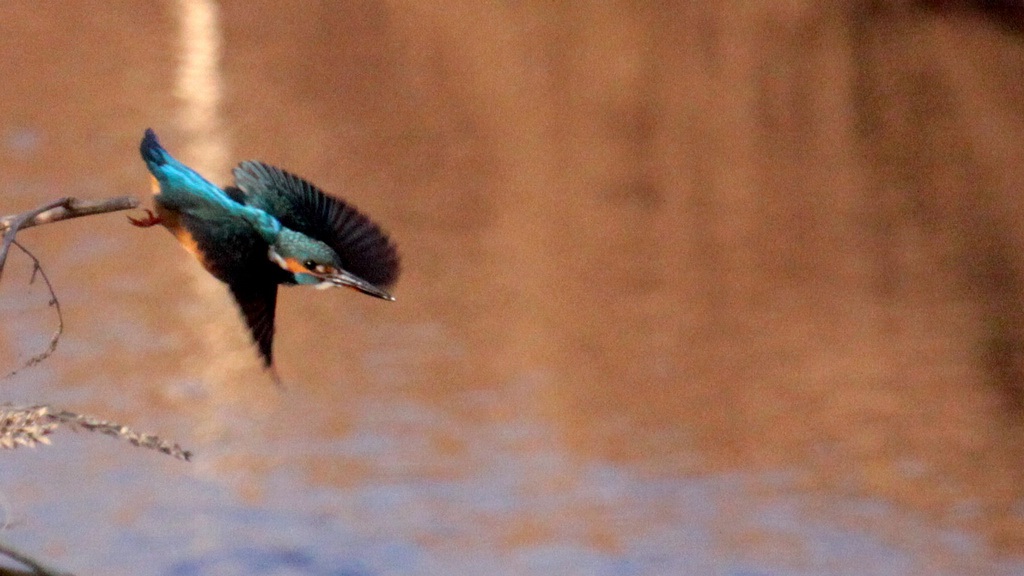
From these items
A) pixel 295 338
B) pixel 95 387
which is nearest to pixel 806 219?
pixel 295 338

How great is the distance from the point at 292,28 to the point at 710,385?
1.53 m

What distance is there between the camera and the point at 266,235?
0.59 metres

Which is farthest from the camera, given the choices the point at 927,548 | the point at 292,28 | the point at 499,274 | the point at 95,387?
the point at 292,28

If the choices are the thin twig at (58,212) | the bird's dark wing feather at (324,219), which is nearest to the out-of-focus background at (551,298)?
the bird's dark wing feather at (324,219)

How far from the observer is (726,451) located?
3.35m

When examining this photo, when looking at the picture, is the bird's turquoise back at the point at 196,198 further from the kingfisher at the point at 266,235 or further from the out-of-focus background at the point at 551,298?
the out-of-focus background at the point at 551,298

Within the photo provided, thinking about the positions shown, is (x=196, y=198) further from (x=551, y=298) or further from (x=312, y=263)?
(x=551, y=298)

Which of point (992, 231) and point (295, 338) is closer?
point (295, 338)

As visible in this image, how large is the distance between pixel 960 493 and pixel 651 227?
1042mm

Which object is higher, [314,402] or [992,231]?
[992,231]

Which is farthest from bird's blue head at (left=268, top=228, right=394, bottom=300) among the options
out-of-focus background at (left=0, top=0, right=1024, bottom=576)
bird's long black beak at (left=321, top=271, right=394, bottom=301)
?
out-of-focus background at (left=0, top=0, right=1024, bottom=576)

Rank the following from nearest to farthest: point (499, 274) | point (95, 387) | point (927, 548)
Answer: point (927, 548) < point (95, 387) < point (499, 274)

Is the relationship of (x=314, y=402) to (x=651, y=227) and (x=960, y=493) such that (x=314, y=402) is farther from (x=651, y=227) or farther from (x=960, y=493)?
(x=960, y=493)

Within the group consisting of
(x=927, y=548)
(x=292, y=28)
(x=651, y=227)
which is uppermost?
(x=292, y=28)
